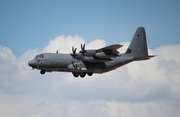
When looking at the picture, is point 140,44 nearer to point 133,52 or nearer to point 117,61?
point 133,52

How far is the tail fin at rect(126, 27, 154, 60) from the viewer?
156ft

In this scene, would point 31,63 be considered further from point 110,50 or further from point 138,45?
point 138,45

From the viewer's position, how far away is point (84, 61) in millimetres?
43750

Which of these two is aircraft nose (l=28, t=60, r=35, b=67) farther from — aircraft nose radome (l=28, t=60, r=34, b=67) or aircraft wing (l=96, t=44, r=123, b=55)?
aircraft wing (l=96, t=44, r=123, b=55)

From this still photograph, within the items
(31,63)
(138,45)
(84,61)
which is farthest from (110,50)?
(31,63)

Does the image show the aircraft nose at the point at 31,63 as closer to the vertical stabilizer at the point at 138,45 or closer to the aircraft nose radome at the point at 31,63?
the aircraft nose radome at the point at 31,63

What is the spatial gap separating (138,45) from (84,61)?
8.95m

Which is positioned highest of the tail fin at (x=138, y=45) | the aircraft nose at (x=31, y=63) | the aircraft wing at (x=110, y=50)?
the tail fin at (x=138, y=45)

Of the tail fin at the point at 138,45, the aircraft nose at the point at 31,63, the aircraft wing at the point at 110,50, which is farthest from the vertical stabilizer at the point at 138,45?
the aircraft nose at the point at 31,63

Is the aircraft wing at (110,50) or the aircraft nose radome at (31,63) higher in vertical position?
the aircraft wing at (110,50)

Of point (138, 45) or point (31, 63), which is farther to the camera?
point (138, 45)

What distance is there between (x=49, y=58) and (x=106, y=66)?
771cm

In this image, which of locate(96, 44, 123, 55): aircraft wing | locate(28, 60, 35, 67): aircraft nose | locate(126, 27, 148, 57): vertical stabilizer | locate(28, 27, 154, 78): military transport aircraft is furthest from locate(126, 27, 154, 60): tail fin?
locate(28, 60, 35, 67): aircraft nose

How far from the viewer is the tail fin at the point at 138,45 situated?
47500 millimetres
